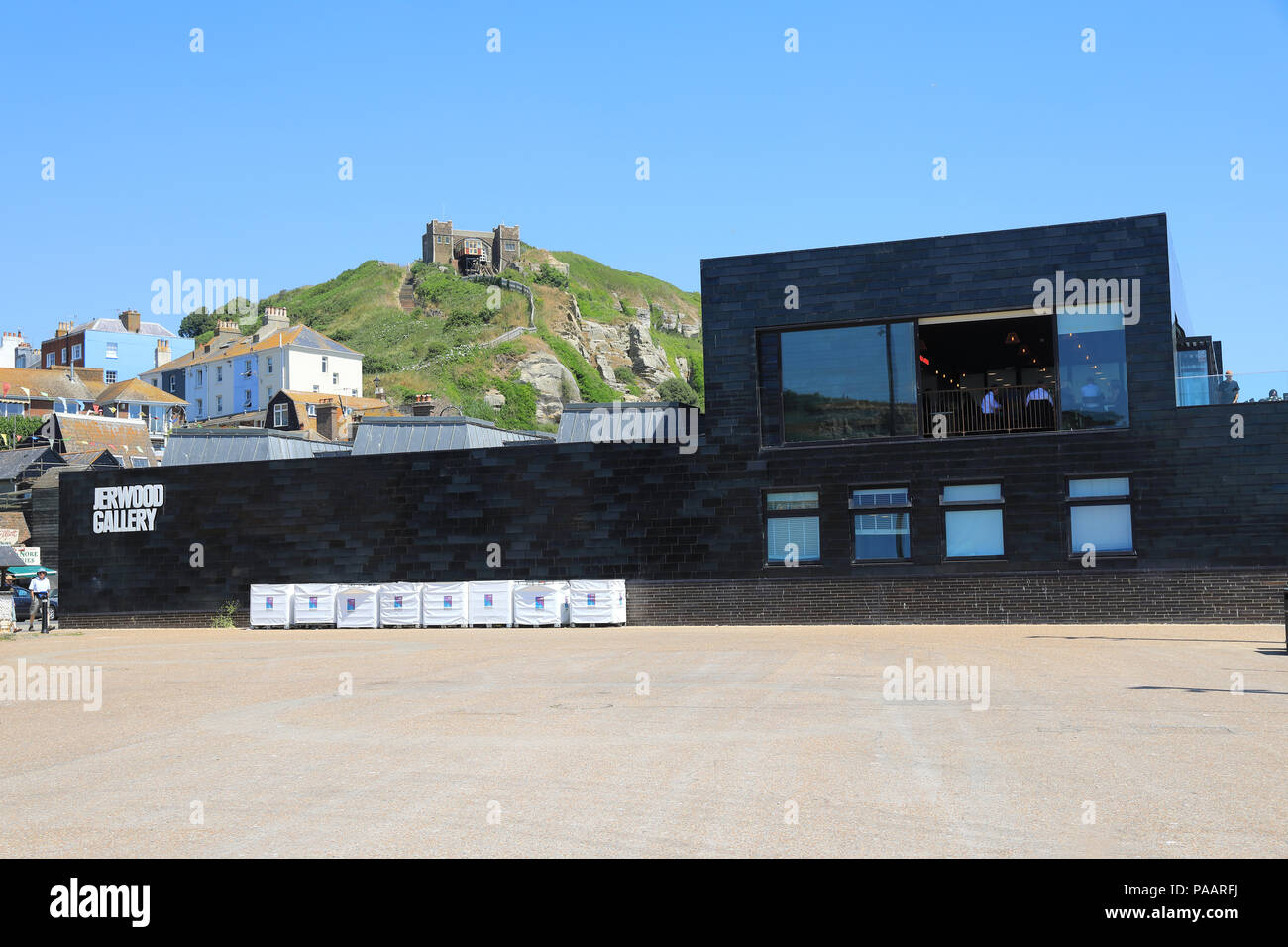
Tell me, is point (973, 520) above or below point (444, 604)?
above

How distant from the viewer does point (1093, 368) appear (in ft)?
92.3

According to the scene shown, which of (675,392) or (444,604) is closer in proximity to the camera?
(444,604)

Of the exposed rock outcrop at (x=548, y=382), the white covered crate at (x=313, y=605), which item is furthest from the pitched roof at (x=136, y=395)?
the white covered crate at (x=313, y=605)

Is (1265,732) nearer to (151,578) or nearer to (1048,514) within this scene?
(1048,514)

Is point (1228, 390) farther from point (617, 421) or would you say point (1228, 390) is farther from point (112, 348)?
point (112, 348)

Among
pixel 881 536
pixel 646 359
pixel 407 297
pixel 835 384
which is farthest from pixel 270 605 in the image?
pixel 407 297

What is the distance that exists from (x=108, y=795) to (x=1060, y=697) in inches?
398

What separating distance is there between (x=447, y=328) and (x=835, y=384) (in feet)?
401

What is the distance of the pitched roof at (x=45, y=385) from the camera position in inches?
4296

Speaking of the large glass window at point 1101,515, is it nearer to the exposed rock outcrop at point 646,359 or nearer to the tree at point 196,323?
the exposed rock outcrop at point 646,359

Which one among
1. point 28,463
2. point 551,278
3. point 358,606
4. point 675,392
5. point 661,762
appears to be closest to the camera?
point 661,762

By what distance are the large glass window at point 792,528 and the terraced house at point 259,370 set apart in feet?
289

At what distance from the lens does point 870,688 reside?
14.7 m
